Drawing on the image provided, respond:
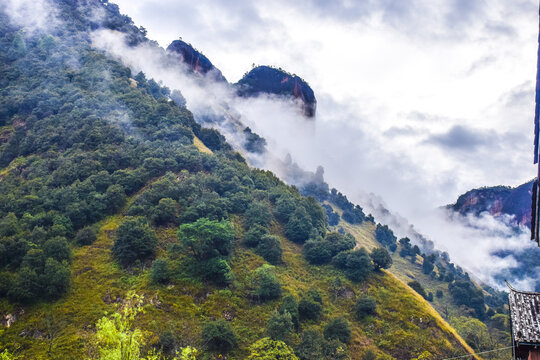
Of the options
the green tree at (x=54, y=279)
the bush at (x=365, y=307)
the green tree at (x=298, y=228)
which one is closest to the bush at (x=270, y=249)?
the green tree at (x=298, y=228)

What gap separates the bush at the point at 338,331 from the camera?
44719 mm

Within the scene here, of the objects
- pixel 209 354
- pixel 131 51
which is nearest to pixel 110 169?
pixel 209 354

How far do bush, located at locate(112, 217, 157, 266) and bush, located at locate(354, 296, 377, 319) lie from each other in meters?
28.9

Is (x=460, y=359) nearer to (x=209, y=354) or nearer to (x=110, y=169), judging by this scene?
(x=209, y=354)

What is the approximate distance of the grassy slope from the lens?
37.6m

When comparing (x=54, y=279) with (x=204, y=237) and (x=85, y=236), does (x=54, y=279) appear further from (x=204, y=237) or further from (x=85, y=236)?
(x=204, y=237)

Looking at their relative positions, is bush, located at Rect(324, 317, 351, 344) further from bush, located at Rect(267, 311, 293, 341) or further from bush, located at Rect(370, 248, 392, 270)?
bush, located at Rect(370, 248, 392, 270)

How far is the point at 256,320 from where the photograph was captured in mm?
45625

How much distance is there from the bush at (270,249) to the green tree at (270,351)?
20.0 meters

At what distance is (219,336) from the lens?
38812mm

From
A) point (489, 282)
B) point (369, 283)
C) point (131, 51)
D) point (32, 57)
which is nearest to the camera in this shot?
point (369, 283)

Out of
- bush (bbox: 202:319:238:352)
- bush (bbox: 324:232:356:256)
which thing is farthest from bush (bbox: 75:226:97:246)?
bush (bbox: 324:232:356:256)

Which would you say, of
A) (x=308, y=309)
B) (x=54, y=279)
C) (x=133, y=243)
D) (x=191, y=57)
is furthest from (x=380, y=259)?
(x=191, y=57)

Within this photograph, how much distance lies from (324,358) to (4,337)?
31069 millimetres
